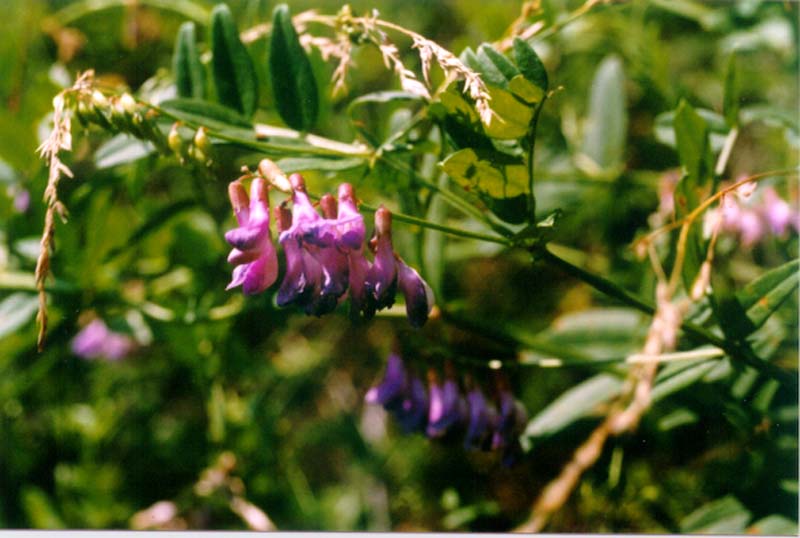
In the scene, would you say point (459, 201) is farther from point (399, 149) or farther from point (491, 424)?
point (491, 424)

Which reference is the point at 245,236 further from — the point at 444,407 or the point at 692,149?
the point at 692,149

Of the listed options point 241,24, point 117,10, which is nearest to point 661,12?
point 241,24

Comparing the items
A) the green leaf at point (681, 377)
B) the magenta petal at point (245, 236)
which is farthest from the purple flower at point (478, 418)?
the magenta petal at point (245, 236)

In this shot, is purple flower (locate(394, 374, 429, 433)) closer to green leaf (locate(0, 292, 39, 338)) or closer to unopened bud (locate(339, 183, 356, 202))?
unopened bud (locate(339, 183, 356, 202))

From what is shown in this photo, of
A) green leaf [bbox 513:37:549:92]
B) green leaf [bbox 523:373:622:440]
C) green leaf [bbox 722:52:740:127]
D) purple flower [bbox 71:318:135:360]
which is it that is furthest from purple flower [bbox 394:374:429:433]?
purple flower [bbox 71:318:135:360]

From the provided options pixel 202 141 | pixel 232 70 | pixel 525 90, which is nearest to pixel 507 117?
pixel 525 90

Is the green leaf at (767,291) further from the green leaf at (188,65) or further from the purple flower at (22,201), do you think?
the purple flower at (22,201)
